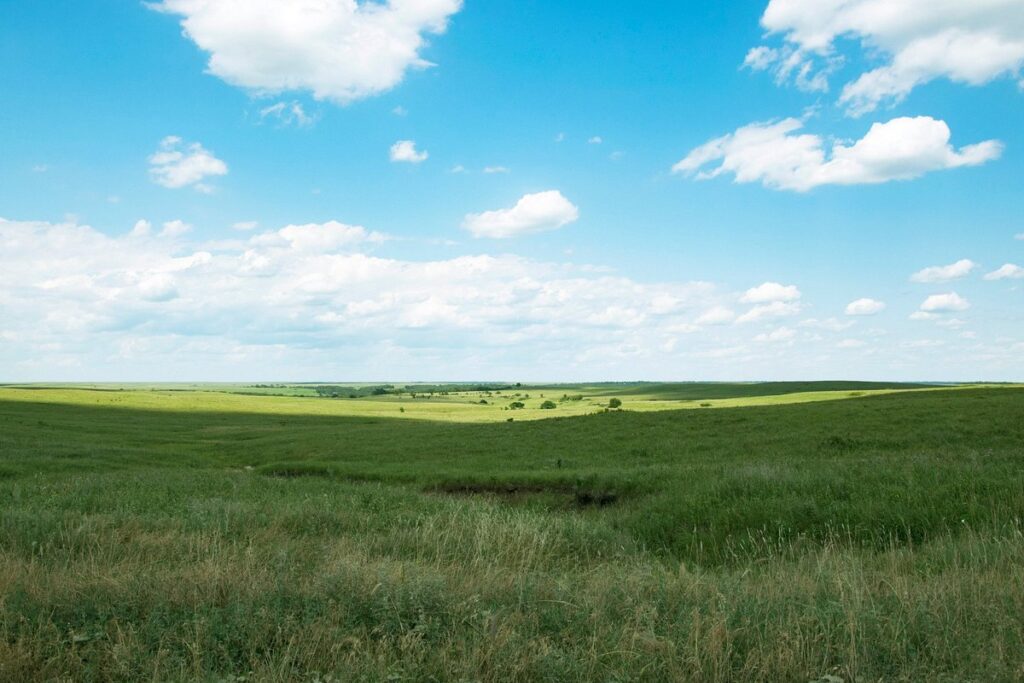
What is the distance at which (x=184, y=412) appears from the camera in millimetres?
88062

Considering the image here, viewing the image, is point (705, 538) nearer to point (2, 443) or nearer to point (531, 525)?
point (531, 525)

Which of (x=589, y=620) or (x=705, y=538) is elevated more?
(x=589, y=620)

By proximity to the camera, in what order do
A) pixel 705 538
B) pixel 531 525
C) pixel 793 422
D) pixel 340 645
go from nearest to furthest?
pixel 340 645 < pixel 531 525 < pixel 705 538 < pixel 793 422

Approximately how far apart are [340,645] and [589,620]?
234cm

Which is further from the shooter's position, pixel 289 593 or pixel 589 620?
pixel 289 593

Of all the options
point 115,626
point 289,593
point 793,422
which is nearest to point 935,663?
point 289,593

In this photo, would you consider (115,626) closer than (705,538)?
Yes

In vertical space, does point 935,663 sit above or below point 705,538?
above

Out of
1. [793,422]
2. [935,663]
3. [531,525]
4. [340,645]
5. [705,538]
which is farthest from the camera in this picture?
[793,422]

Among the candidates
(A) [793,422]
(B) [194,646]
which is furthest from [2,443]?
(A) [793,422]

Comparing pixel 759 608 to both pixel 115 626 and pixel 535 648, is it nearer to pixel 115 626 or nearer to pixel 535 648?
pixel 535 648

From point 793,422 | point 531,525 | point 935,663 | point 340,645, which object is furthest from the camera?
point 793,422

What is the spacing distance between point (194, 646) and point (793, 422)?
3504 centimetres

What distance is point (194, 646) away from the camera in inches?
232
